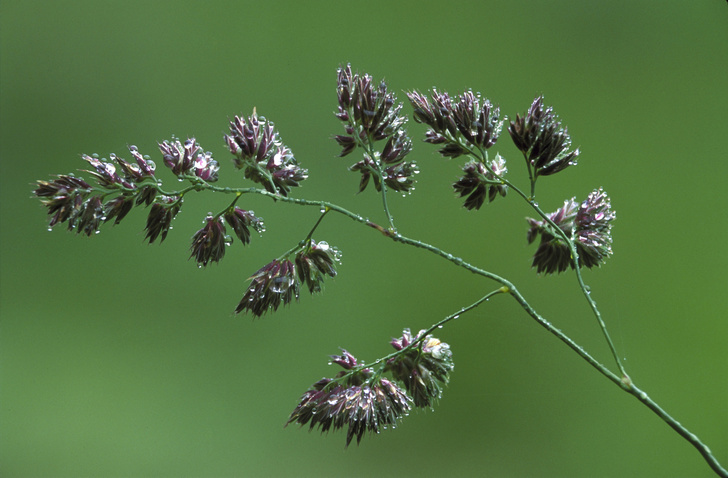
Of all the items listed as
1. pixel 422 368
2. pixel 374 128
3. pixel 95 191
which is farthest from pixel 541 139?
pixel 95 191

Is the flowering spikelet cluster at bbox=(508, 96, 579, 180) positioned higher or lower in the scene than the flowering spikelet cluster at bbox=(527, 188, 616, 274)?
higher

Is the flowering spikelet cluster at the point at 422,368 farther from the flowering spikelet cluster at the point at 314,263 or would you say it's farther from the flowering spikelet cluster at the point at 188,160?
the flowering spikelet cluster at the point at 188,160

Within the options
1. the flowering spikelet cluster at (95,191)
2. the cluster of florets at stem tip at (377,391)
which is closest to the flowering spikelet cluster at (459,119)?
the cluster of florets at stem tip at (377,391)

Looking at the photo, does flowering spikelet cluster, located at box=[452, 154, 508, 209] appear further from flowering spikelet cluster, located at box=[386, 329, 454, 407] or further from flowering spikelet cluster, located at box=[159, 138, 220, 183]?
flowering spikelet cluster, located at box=[159, 138, 220, 183]

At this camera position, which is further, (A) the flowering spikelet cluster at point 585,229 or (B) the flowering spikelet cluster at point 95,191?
(A) the flowering spikelet cluster at point 585,229

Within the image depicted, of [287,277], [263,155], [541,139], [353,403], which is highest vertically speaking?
[541,139]

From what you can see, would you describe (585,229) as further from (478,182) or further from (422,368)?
(422,368)

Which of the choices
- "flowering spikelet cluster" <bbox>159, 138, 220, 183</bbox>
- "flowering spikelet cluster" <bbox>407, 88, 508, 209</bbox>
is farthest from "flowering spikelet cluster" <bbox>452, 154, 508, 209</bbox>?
"flowering spikelet cluster" <bbox>159, 138, 220, 183</bbox>
